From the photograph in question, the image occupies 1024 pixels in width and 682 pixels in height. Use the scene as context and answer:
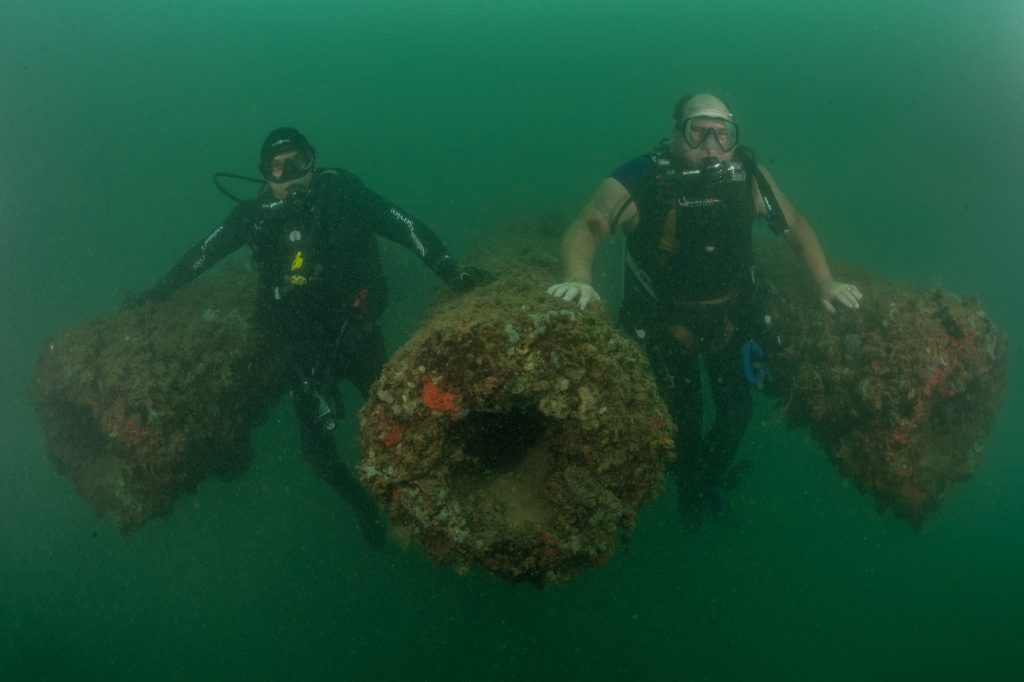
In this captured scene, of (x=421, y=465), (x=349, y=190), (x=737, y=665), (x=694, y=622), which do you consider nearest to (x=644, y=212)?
(x=349, y=190)

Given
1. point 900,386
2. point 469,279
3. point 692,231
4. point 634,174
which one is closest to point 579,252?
point 469,279

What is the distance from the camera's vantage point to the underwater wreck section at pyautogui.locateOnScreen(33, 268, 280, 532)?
19.0ft

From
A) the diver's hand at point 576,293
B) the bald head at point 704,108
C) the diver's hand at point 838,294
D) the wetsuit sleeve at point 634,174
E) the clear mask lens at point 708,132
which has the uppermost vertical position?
the bald head at point 704,108

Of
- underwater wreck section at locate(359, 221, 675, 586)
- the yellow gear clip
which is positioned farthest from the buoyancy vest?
the yellow gear clip

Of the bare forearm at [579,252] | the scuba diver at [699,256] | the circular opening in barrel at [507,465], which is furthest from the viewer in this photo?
the scuba diver at [699,256]

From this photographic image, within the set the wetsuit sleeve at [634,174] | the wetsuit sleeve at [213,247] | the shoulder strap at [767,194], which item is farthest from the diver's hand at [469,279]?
the wetsuit sleeve at [213,247]

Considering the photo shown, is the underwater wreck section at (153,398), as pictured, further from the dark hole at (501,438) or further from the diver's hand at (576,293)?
the diver's hand at (576,293)

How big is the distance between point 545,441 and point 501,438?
0.31 meters

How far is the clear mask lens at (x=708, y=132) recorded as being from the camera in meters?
5.13

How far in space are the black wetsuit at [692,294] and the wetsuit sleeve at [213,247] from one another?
410 cm

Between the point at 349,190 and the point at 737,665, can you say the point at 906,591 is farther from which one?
the point at 349,190

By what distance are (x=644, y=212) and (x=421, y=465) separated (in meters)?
3.64

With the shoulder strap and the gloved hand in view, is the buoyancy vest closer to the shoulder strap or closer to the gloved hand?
the shoulder strap

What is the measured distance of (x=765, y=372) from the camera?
17.8 ft
